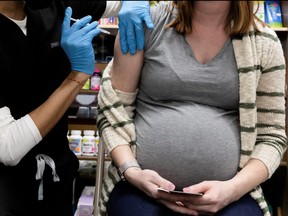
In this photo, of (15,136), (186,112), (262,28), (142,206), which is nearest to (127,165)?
(142,206)

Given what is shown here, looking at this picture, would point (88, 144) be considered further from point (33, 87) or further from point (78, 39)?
point (78, 39)

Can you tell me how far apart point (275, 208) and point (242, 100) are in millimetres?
1723

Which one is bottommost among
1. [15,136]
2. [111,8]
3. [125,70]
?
[15,136]

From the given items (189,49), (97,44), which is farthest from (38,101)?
(97,44)

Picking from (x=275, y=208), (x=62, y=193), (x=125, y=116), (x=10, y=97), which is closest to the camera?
(x=125, y=116)

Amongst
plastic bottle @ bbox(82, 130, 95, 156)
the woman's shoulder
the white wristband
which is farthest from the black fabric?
plastic bottle @ bbox(82, 130, 95, 156)

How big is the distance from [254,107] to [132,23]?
414mm

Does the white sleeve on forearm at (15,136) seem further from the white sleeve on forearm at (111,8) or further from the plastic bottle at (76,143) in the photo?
the plastic bottle at (76,143)

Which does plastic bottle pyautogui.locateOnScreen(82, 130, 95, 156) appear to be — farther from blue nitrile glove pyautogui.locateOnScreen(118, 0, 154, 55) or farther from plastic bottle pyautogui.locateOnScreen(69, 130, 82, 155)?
blue nitrile glove pyautogui.locateOnScreen(118, 0, 154, 55)

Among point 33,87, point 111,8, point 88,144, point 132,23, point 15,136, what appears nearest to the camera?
point 132,23

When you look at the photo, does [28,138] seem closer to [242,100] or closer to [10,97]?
[10,97]

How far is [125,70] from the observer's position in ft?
3.63

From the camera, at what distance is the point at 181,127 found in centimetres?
104

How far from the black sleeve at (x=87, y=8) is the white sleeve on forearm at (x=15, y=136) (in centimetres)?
46
